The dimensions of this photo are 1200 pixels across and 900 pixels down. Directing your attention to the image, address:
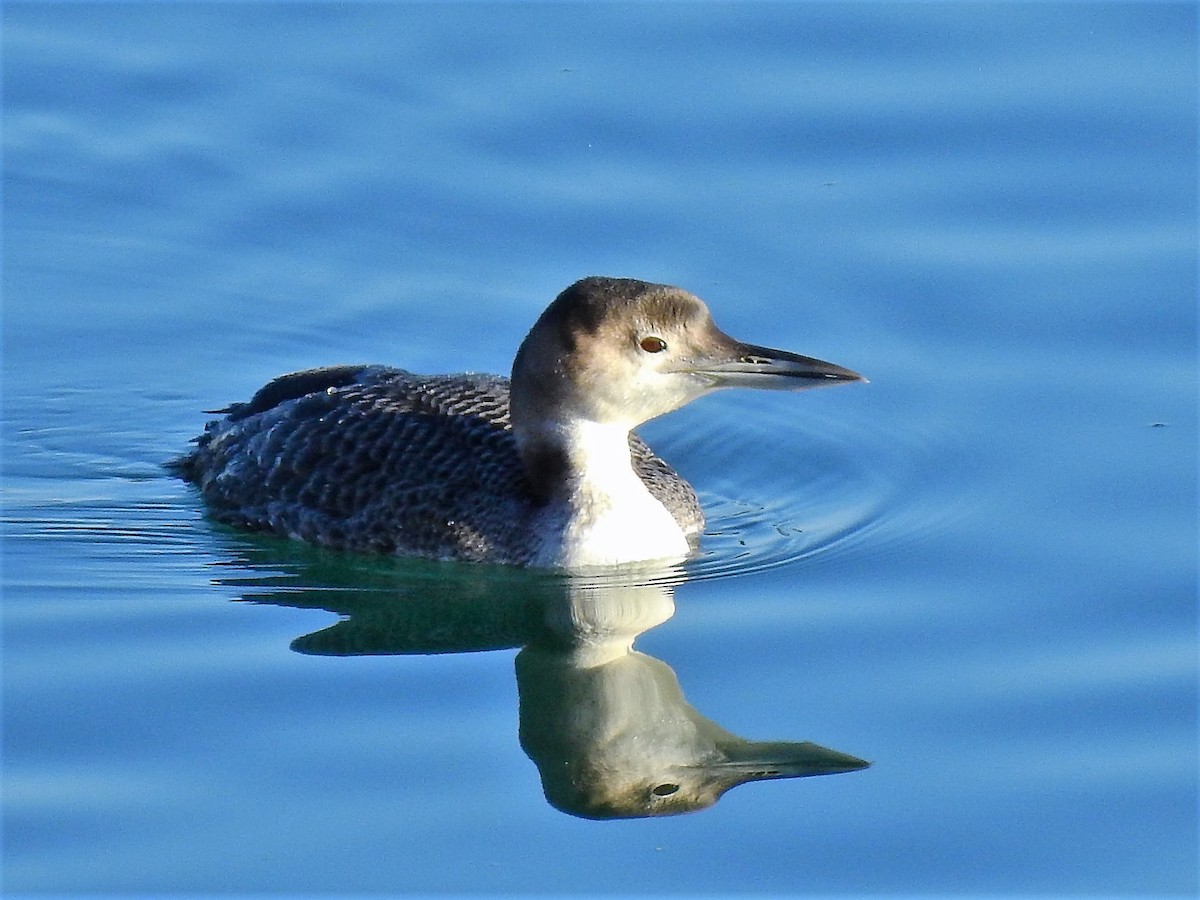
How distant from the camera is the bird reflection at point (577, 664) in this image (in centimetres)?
771

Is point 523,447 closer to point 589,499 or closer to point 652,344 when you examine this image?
point 589,499

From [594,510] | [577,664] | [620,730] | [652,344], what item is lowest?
[620,730]

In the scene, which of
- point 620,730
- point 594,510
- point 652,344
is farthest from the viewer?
point 594,510

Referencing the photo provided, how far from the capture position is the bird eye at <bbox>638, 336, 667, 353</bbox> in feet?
29.4

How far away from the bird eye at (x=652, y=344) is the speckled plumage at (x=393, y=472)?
82 centimetres

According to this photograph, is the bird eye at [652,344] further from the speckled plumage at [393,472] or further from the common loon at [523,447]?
the speckled plumage at [393,472]

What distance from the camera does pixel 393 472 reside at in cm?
955

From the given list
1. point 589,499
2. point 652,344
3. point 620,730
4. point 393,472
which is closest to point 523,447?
point 589,499

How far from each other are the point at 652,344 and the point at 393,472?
1288 millimetres

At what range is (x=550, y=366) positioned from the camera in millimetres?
9086

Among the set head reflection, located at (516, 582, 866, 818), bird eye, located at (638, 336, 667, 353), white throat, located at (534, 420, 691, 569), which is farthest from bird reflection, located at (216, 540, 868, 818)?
bird eye, located at (638, 336, 667, 353)

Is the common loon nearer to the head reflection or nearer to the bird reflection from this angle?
the bird reflection

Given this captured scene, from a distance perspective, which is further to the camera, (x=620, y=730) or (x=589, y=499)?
(x=589, y=499)

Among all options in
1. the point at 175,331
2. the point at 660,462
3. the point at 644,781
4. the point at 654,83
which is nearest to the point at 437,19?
the point at 654,83
